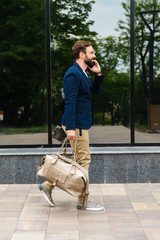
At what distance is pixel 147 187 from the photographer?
6578 mm

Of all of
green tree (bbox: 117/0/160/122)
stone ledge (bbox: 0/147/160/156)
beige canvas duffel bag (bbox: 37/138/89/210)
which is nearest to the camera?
beige canvas duffel bag (bbox: 37/138/89/210)

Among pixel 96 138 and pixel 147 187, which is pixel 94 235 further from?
pixel 96 138

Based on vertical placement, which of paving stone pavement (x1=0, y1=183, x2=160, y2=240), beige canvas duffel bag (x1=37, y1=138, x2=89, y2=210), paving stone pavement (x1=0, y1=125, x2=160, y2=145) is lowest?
paving stone pavement (x1=0, y1=183, x2=160, y2=240)

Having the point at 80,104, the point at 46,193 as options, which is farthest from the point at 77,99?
the point at 46,193

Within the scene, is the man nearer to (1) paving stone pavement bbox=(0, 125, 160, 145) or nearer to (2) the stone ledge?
(2) the stone ledge

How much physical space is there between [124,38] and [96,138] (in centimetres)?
175

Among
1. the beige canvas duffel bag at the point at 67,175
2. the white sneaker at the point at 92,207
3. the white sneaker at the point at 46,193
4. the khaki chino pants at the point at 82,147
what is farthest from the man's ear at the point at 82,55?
the white sneaker at the point at 92,207

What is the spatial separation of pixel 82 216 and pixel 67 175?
51 centimetres

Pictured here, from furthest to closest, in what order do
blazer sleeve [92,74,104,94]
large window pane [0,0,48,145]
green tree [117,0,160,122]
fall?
green tree [117,0,160,122] → large window pane [0,0,48,145] → blazer sleeve [92,74,104,94]

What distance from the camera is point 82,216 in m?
5.02

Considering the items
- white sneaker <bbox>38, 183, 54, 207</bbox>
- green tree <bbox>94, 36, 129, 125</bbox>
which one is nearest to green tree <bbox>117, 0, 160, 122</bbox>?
green tree <bbox>94, 36, 129, 125</bbox>

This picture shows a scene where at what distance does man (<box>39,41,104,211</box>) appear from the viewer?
4.97 meters

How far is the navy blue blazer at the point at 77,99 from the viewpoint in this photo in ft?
16.3

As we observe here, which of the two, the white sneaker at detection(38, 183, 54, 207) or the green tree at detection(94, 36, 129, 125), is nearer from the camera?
the white sneaker at detection(38, 183, 54, 207)
